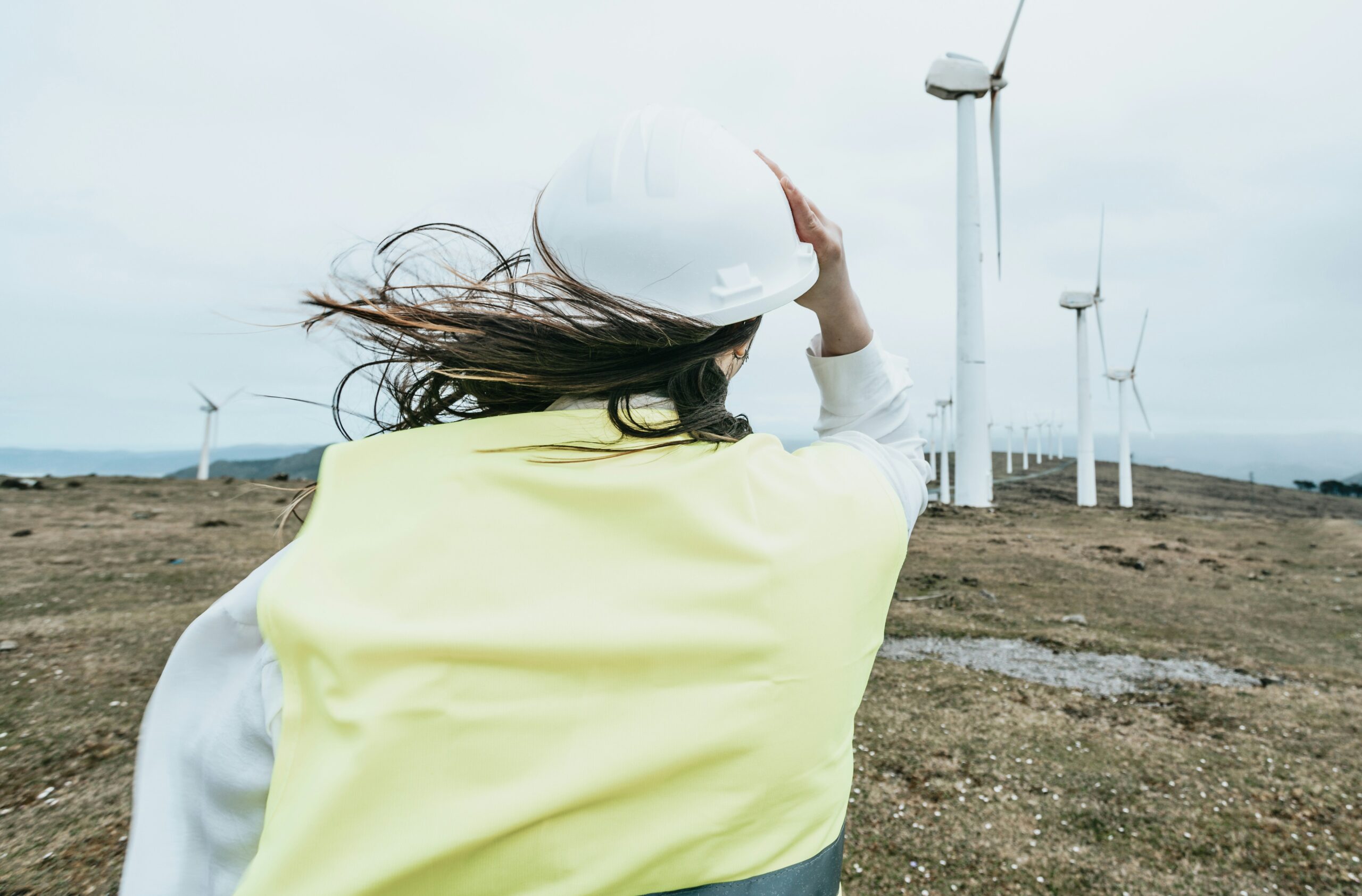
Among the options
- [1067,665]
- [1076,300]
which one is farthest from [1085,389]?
[1067,665]

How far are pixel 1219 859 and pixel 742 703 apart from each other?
3.74 m

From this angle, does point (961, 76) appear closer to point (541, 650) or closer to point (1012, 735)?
point (1012, 735)

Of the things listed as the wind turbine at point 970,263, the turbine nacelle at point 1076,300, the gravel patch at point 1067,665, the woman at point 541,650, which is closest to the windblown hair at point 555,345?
the woman at point 541,650

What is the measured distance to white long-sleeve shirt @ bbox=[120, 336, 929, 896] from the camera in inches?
39.9

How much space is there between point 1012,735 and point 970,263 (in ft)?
57.3

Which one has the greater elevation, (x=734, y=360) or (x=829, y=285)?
(x=829, y=285)

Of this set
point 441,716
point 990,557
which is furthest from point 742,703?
point 990,557

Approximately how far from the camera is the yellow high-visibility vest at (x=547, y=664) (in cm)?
87

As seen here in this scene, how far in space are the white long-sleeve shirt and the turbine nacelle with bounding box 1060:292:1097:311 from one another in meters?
32.8

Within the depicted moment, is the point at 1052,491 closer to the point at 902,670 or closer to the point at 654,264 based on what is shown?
the point at 902,670

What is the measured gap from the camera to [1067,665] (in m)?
6.20

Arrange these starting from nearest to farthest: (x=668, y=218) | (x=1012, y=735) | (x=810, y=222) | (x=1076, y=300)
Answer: (x=668, y=218)
(x=810, y=222)
(x=1012, y=735)
(x=1076, y=300)

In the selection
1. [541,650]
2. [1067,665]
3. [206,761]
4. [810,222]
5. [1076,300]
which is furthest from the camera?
[1076,300]

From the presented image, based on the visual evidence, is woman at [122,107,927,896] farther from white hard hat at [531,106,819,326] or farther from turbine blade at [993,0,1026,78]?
turbine blade at [993,0,1026,78]
